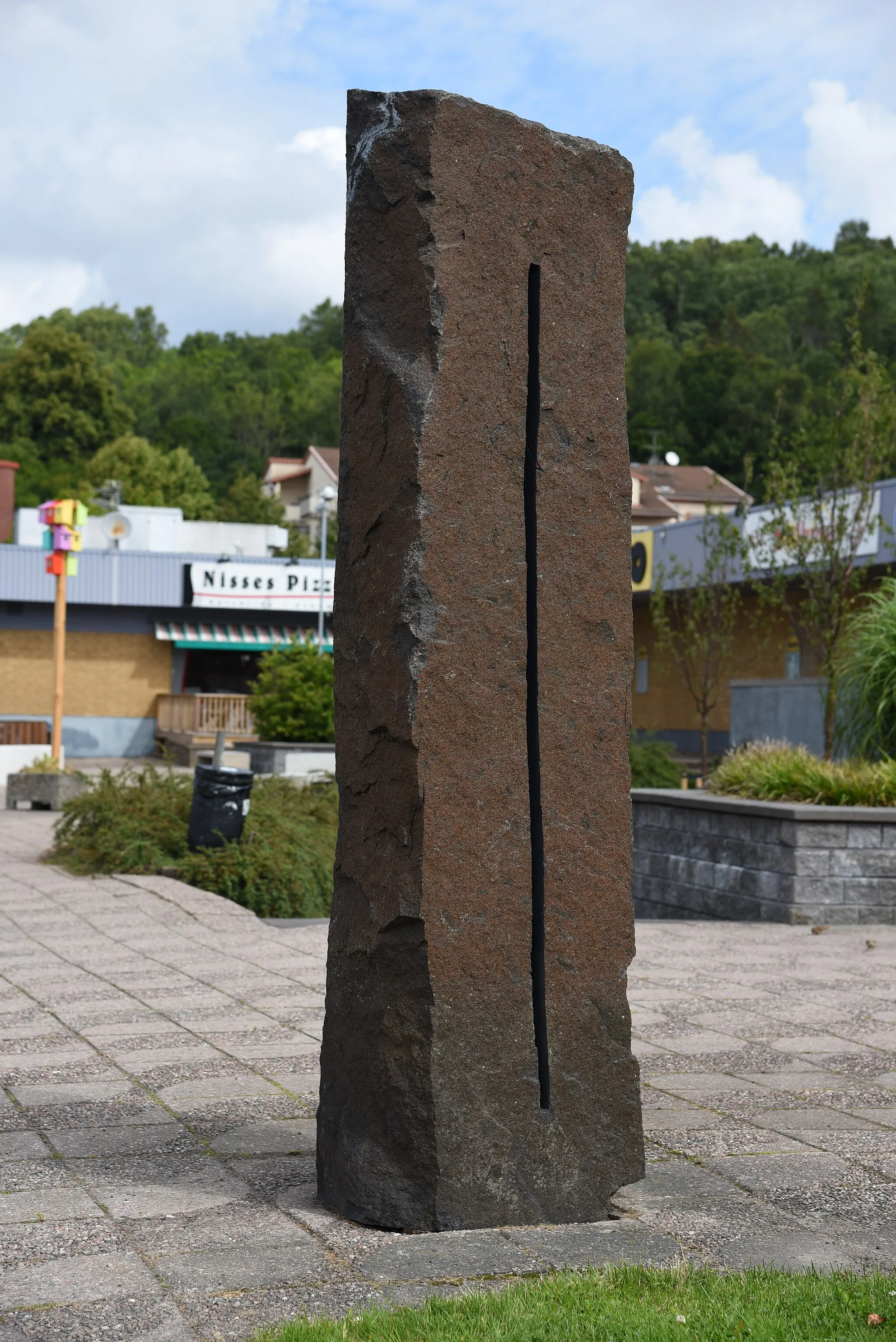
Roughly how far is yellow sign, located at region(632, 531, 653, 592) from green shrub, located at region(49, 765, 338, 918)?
1615 centimetres

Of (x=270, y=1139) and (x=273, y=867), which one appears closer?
(x=270, y=1139)

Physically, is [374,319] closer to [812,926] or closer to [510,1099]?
[510,1099]

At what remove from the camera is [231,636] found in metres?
38.1

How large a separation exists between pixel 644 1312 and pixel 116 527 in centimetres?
3676

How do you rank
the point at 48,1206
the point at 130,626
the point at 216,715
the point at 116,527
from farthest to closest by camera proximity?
the point at 116,527 → the point at 130,626 → the point at 216,715 → the point at 48,1206

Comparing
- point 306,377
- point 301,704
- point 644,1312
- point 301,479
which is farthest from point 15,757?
point 306,377

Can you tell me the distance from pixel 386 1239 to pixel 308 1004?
10.1ft

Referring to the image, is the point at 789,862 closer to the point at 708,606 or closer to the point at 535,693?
the point at 535,693

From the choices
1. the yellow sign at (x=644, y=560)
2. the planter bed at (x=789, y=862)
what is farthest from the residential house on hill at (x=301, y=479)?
the planter bed at (x=789, y=862)

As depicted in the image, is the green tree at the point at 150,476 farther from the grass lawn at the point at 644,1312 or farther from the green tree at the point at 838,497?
the grass lawn at the point at 644,1312

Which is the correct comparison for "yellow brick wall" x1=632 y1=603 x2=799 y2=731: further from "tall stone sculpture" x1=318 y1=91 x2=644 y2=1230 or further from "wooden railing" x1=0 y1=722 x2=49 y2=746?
"tall stone sculpture" x1=318 y1=91 x2=644 y2=1230

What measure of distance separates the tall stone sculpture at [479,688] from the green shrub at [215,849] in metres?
6.87

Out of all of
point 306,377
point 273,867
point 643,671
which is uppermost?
point 306,377

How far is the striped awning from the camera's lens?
37.5 m
